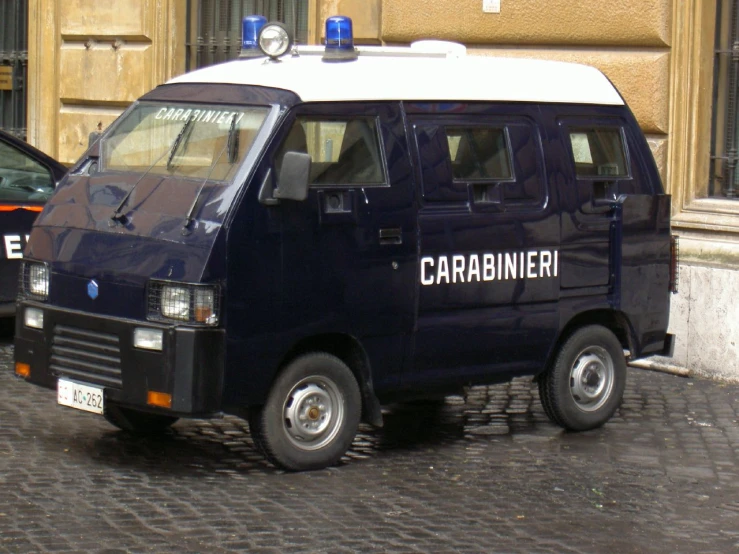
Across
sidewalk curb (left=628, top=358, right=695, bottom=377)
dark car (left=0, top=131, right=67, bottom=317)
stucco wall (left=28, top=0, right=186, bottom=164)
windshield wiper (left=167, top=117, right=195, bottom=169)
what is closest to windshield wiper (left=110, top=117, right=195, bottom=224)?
windshield wiper (left=167, top=117, right=195, bottom=169)

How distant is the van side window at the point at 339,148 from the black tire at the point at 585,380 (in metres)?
1.60

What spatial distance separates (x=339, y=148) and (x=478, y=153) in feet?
2.82

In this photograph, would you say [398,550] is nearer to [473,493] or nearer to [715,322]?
[473,493]

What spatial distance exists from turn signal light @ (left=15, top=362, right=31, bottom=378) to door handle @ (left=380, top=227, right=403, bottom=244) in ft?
6.03

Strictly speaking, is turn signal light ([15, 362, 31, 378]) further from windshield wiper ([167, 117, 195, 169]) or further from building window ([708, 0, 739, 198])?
building window ([708, 0, 739, 198])

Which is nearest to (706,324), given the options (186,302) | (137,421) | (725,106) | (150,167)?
(725,106)

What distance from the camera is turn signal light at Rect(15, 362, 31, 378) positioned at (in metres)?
7.23

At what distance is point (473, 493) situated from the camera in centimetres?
668

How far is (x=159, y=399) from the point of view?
261 inches

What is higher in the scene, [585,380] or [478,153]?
[478,153]

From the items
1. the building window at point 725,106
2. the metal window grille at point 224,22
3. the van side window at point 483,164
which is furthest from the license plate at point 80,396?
the metal window grille at point 224,22

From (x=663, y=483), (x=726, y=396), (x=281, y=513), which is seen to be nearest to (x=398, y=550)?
(x=281, y=513)

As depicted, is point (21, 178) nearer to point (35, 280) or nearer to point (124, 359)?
point (35, 280)

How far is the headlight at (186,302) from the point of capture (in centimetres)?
650
